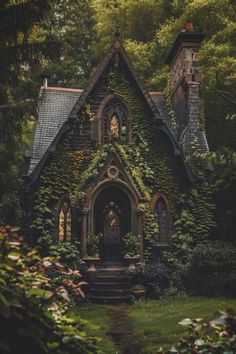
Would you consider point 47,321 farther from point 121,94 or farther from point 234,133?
point 234,133

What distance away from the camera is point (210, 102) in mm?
25859

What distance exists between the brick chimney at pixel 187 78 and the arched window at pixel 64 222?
21.4ft

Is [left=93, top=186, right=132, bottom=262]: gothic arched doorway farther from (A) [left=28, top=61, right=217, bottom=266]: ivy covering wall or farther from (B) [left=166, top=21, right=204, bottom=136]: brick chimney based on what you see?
(B) [left=166, top=21, right=204, bottom=136]: brick chimney

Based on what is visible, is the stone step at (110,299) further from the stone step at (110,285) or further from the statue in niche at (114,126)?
the statue in niche at (114,126)

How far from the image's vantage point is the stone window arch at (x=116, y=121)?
1945 cm

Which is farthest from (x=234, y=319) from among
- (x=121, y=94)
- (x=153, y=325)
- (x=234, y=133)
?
(x=234, y=133)

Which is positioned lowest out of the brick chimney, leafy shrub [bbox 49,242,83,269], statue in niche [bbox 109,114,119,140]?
leafy shrub [bbox 49,242,83,269]

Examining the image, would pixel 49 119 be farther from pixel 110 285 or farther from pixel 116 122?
pixel 110 285

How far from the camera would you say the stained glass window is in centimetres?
1916

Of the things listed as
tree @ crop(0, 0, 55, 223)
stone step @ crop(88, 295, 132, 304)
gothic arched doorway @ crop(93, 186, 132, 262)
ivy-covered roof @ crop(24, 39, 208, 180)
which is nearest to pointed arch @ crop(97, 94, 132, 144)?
ivy-covered roof @ crop(24, 39, 208, 180)

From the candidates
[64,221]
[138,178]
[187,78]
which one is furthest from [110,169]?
[187,78]

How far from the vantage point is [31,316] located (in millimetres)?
4113

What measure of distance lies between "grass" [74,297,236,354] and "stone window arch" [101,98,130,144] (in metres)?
6.83

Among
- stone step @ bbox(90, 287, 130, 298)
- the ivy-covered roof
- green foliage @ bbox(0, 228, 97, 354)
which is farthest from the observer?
the ivy-covered roof
